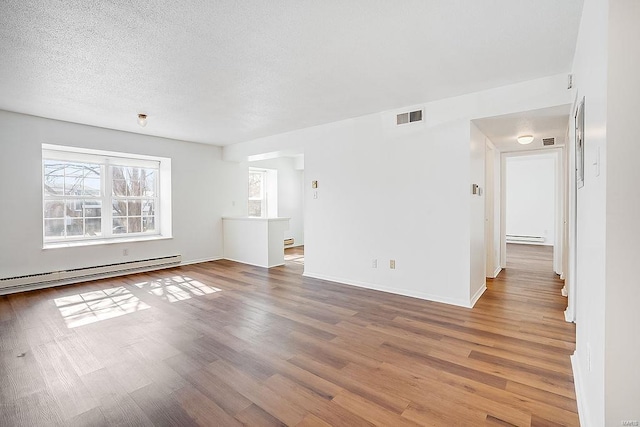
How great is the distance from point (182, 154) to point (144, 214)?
4.43 feet

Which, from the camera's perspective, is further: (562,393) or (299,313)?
(299,313)

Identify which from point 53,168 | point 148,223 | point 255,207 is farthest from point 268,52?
point 255,207

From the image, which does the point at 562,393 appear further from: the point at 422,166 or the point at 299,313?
the point at 422,166

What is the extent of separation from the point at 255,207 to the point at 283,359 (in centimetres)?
581

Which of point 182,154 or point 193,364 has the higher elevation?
point 182,154

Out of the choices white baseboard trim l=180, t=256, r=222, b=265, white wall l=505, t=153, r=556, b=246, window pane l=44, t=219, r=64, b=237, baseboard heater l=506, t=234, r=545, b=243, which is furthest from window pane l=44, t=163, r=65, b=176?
baseboard heater l=506, t=234, r=545, b=243

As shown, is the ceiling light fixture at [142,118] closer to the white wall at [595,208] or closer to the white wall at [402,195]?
the white wall at [402,195]

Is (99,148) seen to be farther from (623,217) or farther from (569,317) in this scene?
(569,317)

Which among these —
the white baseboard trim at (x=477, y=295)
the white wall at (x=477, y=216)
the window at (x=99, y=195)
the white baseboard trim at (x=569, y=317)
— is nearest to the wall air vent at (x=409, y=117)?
the white wall at (x=477, y=216)

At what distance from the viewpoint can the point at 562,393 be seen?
6.27 ft

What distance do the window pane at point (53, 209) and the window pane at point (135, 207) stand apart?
1.00 metres

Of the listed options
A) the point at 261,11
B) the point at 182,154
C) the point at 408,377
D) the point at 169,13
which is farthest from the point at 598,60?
the point at 182,154

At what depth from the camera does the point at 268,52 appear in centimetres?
248

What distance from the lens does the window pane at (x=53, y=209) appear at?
4699 millimetres
